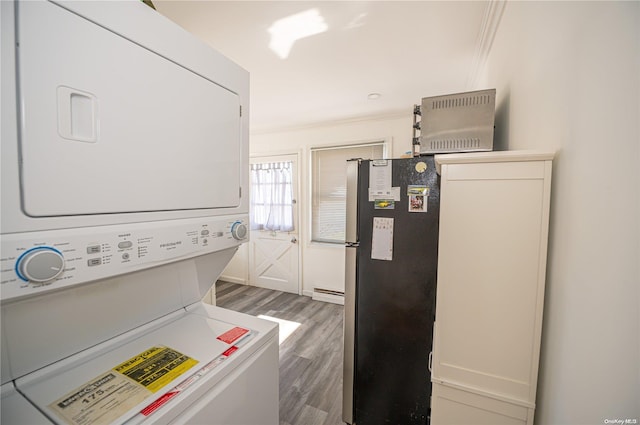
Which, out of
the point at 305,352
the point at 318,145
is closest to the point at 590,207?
the point at 305,352

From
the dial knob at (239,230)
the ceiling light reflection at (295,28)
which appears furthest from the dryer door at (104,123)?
the ceiling light reflection at (295,28)

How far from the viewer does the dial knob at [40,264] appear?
481 mm

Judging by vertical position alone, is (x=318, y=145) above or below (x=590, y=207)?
above

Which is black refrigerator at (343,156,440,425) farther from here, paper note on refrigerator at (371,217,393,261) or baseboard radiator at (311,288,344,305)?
baseboard radiator at (311,288,344,305)

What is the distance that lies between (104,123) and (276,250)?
3436 mm

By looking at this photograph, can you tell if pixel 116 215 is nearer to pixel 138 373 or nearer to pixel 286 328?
pixel 138 373

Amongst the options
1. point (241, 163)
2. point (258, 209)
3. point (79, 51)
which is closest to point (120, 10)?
point (79, 51)

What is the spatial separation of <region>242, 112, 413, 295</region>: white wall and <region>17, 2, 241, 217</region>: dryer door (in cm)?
267

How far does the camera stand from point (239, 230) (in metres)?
0.99

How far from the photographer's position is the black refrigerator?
4.53 ft

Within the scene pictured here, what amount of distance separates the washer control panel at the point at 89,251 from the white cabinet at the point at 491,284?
909 mm

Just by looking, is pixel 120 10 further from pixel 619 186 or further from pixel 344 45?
pixel 344 45

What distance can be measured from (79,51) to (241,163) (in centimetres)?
53

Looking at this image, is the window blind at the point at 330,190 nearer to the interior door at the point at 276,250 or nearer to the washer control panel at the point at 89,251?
the interior door at the point at 276,250
